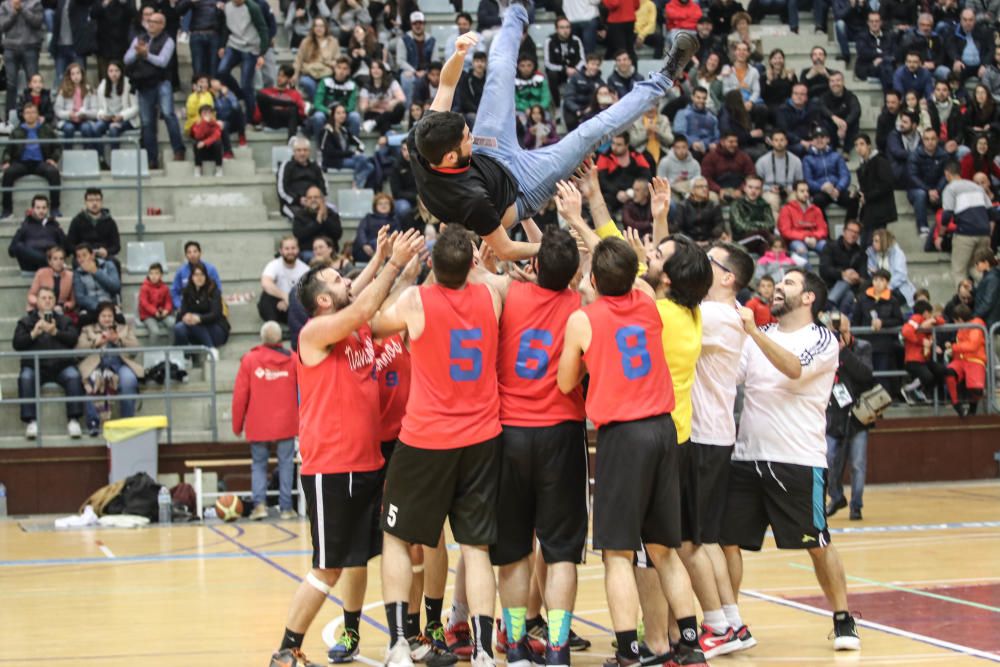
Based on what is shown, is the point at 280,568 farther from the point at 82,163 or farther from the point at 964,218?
the point at 964,218

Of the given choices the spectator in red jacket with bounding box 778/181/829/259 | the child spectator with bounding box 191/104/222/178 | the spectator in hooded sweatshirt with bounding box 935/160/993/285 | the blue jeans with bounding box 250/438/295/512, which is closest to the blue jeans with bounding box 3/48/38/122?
the child spectator with bounding box 191/104/222/178

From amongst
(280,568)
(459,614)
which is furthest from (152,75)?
(459,614)

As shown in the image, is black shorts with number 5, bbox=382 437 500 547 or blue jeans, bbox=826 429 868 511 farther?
blue jeans, bbox=826 429 868 511

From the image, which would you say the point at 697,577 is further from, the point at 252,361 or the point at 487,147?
the point at 252,361

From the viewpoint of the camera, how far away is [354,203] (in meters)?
19.8

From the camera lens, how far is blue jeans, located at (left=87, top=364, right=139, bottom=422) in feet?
55.5

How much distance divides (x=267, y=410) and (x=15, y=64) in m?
8.11

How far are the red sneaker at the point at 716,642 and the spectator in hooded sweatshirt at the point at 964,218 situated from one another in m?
13.2

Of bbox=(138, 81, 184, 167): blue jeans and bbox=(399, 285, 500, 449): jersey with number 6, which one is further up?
bbox=(138, 81, 184, 167): blue jeans

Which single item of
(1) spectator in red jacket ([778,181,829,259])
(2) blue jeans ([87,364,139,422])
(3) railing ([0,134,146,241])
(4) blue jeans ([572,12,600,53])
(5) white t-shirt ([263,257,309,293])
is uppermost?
(4) blue jeans ([572,12,600,53])

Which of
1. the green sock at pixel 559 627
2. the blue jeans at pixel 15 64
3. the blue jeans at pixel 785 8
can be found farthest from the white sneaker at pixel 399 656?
the blue jeans at pixel 785 8

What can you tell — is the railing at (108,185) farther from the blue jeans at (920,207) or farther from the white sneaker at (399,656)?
the white sneaker at (399,656)

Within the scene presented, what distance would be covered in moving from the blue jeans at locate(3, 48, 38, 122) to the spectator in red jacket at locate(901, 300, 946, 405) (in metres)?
12.7

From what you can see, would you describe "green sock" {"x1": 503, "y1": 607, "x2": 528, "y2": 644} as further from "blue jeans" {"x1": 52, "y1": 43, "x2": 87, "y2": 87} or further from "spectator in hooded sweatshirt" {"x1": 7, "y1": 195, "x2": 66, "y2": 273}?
"blue jeans" {"x1": 52, "y1": 43, "x2": 87, "y2": 87}
